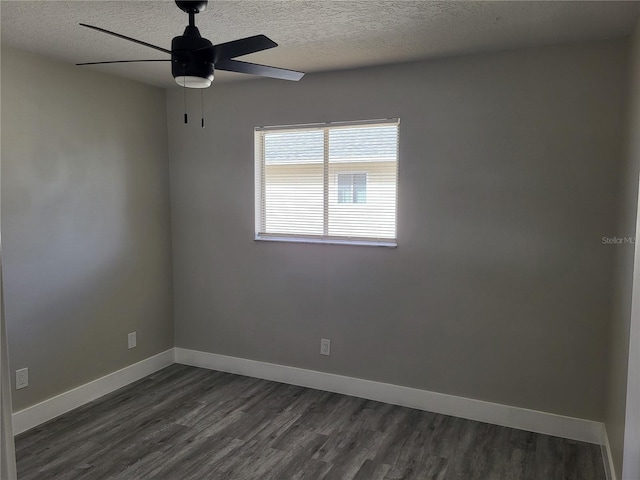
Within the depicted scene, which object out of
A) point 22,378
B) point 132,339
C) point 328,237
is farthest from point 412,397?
point 22,378

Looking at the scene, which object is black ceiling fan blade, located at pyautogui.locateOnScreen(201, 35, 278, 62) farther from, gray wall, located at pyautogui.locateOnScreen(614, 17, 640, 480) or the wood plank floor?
the wood plank floor

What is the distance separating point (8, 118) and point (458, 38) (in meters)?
2.79

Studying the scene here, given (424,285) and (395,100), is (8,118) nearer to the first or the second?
(395,100)

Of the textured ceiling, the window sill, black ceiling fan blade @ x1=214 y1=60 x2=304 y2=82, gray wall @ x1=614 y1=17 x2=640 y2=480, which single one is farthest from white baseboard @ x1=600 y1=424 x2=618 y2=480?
black ceiling fan blade @ x1=214 y1=60 x2=304 y2=82

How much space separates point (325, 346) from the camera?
381cm

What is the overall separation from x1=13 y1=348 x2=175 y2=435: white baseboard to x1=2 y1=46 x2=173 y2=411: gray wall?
0.17 feet

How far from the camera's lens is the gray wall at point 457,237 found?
294cm

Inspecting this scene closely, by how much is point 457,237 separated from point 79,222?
8.87 ft

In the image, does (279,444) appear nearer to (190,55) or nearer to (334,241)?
(334,241)

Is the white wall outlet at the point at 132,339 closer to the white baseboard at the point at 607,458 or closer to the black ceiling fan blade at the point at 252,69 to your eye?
the black ceiling fan blade at the point at 252,69

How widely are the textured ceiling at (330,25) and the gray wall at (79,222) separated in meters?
0.39

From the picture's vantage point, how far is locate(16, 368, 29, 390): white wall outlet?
10.3 feet

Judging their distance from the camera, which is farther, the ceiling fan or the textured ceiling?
the textured ceiling

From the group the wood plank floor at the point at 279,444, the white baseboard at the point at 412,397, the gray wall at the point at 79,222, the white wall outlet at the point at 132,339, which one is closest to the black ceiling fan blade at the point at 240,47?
the gray wall at the point at 79,222
